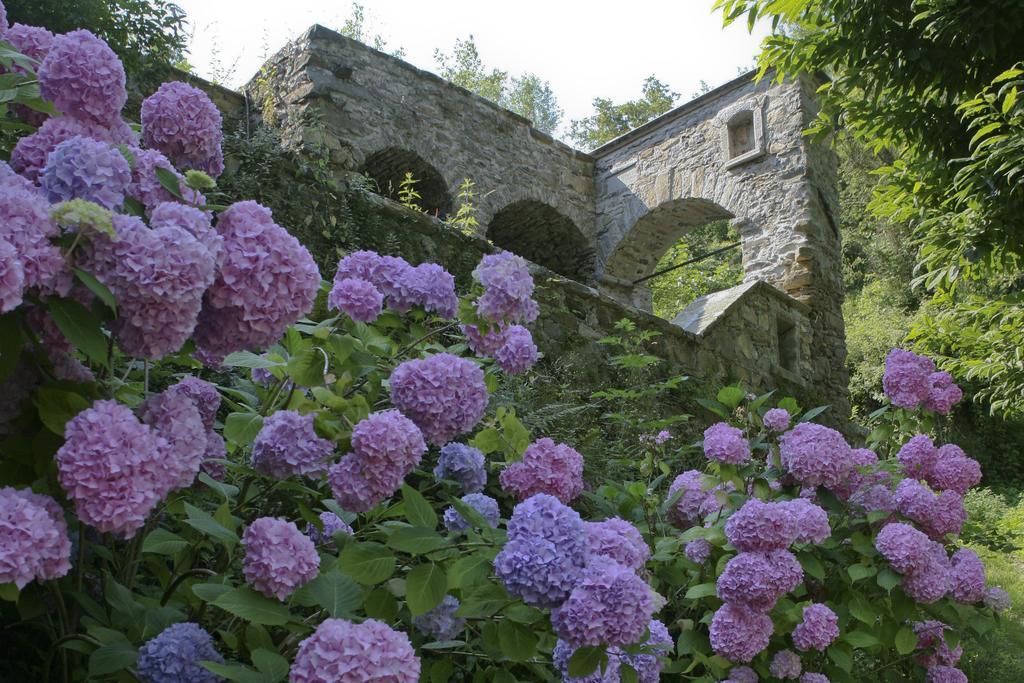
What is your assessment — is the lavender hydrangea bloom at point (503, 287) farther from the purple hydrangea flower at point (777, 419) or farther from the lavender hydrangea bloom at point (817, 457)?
the purple hydrangea flower at point (777, 419)

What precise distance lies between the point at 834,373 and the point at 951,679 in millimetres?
6396

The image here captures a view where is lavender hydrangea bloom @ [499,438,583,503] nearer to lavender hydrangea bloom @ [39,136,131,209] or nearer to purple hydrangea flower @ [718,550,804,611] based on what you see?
purple hydrangea flower @ [718,550,804,611]

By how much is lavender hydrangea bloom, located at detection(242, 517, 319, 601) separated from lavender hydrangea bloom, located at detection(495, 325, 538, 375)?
2.14 feet

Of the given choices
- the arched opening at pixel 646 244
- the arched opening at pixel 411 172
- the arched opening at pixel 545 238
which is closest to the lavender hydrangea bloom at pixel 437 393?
the arched opening at pixel 411 172

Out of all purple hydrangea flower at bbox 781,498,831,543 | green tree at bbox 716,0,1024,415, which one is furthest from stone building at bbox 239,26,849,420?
purple hydrangea flower at bbox 781,498,831,543

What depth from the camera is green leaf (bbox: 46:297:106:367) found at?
3.26 feet

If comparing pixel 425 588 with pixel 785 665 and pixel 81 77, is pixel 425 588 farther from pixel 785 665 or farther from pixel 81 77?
pixel 785 665

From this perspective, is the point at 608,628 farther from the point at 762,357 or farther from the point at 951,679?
the point at 762,357

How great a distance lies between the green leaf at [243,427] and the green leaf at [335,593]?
0.27 meters

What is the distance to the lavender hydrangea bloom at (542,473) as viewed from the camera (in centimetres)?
189

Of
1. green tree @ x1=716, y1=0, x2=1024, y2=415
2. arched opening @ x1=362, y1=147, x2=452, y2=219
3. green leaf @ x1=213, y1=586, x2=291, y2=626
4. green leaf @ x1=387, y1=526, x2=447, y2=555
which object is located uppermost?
arched opening @ x1=362, y1=147, x2=452, y2=219

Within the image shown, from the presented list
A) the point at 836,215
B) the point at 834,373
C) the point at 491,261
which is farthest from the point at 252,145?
the point at 836,215

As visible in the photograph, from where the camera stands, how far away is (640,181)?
10633 millimetres

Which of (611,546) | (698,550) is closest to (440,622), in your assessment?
(611,546)
